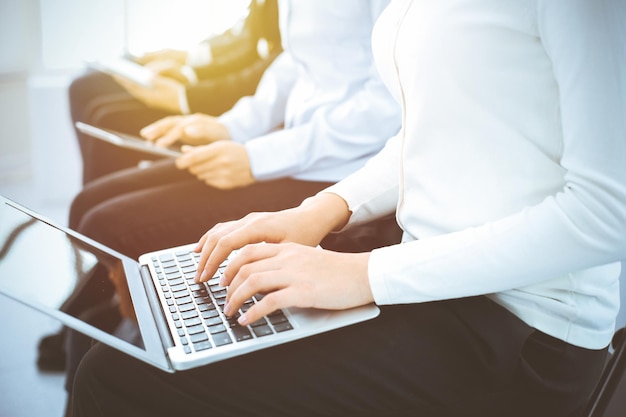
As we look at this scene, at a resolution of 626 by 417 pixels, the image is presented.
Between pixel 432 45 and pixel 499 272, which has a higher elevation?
pixel 432 45

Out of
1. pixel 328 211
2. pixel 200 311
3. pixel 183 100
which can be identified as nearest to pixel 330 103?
pixel 328 211

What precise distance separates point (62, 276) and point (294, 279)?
29cm

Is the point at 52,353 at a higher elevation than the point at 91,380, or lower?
lower

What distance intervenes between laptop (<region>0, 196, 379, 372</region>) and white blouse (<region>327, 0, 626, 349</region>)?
0.11 meters

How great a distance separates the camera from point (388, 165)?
0.86 meters

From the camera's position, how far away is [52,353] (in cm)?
156

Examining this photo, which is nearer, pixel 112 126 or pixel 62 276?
pixel 62 276

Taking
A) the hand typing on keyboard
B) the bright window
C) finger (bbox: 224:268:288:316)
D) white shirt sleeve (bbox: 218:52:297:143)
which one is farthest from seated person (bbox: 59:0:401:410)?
the bright window

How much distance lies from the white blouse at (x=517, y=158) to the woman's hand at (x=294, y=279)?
2 cm

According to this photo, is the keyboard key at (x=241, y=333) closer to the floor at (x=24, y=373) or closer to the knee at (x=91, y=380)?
the knee at (x=91, y=380)

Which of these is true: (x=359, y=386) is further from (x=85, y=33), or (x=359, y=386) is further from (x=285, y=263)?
(x=85, y=33)

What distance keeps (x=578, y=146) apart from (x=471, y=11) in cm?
17

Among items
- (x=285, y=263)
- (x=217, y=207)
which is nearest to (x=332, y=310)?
(x=285, y=263)

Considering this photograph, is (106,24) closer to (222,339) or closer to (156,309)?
(156,309)
